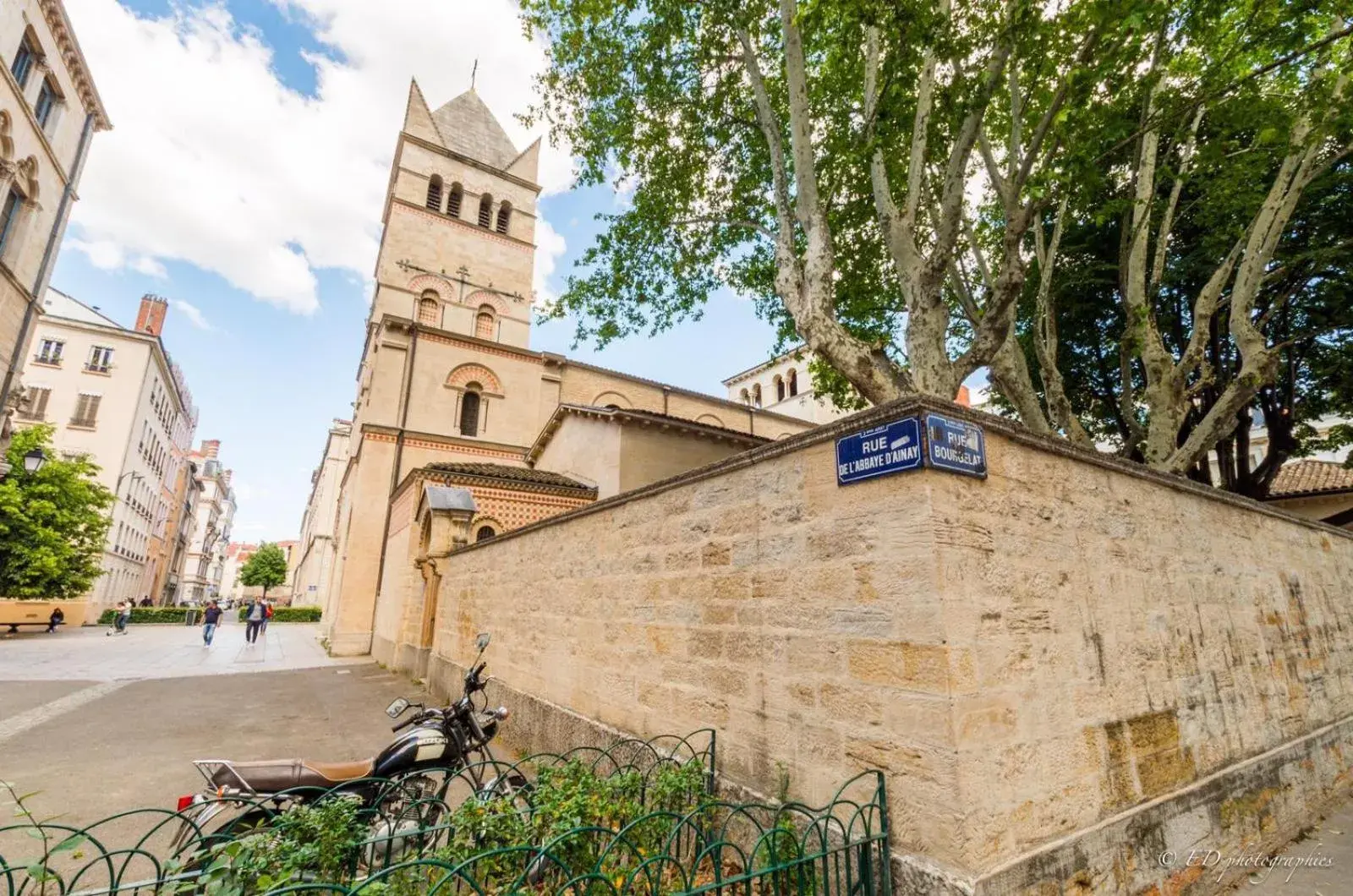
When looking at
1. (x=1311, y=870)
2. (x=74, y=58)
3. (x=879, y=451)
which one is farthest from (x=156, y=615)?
(x=1311, y=870)

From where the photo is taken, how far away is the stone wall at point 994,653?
9.29 ft

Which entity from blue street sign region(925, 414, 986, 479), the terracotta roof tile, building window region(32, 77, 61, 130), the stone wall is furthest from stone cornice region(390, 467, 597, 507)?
the terracotta roof tile

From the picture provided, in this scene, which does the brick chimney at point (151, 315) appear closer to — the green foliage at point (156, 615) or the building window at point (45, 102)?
the green foliage at point (156, 615)

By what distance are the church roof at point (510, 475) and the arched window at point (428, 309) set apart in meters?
9.49

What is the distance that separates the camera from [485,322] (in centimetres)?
2389

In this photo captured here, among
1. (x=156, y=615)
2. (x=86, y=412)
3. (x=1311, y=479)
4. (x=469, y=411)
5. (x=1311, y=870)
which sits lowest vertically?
(x=156, y=615)

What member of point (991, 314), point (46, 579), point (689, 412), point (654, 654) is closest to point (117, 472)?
point (46, 579)

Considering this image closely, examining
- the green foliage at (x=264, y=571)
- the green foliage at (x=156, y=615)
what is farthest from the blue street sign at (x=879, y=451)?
the green foliage at (x=264, y=571)

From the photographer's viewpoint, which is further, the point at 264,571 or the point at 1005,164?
the point at 264,571

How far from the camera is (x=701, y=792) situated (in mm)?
3514

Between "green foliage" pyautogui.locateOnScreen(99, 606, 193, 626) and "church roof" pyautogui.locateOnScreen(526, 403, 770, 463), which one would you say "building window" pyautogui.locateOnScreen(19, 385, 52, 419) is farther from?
"church roof" pyautogui.locateOnScreen(526, 403, 770, 463)

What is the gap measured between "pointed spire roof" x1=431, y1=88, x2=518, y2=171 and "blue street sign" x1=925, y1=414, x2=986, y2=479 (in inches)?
1092

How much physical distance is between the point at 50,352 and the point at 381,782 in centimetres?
4132

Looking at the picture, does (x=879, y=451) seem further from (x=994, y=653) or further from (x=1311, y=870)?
(x=1311, y=870)
